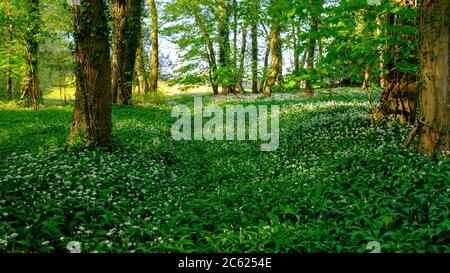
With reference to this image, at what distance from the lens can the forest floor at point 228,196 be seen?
5.40m

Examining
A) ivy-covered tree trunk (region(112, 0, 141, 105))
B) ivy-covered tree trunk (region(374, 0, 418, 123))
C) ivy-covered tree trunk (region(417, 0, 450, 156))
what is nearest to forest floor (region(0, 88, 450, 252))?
ivy-covered tree trunk (region(417, 0, 450, 156))

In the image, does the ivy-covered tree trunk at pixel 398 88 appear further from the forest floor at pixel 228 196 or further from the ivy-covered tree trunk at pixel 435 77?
the ivy-covered tree trunk at pixel 435 77

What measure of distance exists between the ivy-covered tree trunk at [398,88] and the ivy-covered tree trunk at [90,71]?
30.3ft

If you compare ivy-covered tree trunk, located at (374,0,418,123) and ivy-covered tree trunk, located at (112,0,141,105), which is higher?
ivy-covered tree trunk, located at (112,0,141,105)

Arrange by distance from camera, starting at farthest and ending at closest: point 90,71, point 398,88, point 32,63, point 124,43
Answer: point 32,63
point 124,43
point 398,88
point 90,71

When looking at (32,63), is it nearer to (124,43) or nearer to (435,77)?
(124,43)

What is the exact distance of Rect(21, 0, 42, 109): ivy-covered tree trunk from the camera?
69.4 ft

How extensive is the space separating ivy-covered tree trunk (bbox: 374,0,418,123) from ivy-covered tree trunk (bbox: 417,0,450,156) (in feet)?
8.65

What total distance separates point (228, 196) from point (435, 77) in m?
5.99

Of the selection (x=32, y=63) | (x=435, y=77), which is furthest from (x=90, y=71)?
(x=32, y=63)

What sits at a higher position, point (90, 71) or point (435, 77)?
point (90, 71)

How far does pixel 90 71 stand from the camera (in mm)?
10312

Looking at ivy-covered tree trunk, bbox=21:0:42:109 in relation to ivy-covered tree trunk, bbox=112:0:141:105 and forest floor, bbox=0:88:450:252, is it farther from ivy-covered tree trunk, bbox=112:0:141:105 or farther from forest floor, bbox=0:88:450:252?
forest floor, bbox=0:88:450:252

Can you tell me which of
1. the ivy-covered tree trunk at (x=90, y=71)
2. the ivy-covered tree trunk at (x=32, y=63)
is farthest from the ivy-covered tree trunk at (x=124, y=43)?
the ivy-covered tree trunk at (x=90, y=71)
